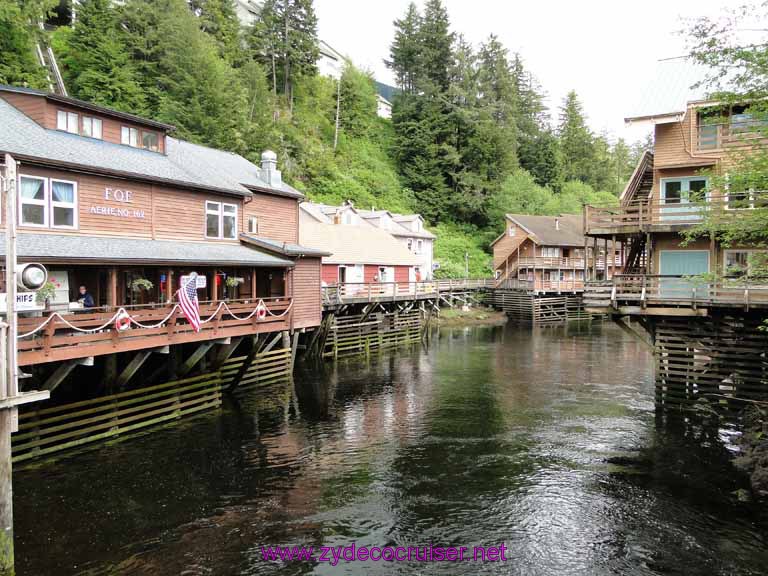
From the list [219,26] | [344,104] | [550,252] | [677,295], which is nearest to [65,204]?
[677,295]

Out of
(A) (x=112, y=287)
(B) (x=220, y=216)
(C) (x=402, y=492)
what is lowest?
(C) (x=402, y=492)

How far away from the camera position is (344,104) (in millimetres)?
73938

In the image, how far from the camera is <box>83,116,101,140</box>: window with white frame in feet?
62.7

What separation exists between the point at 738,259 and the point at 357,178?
48.9 meters

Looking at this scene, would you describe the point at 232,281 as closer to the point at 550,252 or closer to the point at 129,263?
the point at 129,263

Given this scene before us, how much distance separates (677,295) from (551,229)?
4268cm

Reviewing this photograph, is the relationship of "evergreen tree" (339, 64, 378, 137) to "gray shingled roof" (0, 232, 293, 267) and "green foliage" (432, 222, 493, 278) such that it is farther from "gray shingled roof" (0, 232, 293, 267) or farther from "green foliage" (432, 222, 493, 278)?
"gray shingled roof" (0, 232, 293, 267)

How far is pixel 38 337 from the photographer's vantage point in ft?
44.5

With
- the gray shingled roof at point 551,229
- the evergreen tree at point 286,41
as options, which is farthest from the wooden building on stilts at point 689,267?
the evergreen tree at point 286,41

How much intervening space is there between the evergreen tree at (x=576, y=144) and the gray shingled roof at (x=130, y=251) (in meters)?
77.3

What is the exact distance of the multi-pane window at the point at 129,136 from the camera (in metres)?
20.4

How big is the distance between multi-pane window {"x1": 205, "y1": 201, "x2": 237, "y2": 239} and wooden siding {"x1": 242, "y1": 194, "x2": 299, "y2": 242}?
1.71 m

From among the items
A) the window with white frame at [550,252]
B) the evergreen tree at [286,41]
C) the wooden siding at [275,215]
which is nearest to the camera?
the wooden siding at [275,215]

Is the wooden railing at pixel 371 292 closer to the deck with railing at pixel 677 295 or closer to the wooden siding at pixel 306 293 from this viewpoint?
the wooden siding at pixel 306 293
